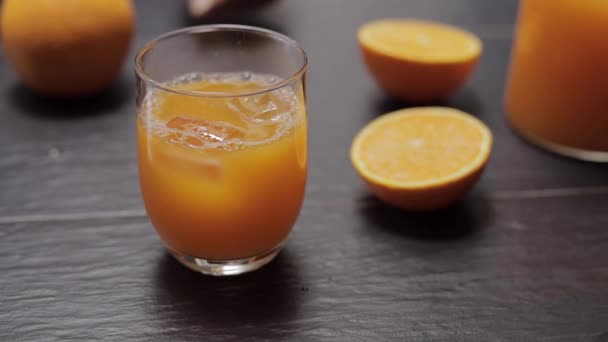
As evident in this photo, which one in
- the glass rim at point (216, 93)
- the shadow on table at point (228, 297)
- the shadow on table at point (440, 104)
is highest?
the glass rim at point (216, 93)

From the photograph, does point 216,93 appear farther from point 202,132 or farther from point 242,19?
point 242,19

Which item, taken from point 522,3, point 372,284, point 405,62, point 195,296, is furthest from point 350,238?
point 522,3

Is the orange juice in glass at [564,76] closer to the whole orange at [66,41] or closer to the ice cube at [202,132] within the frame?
the ice cube at [202,132]

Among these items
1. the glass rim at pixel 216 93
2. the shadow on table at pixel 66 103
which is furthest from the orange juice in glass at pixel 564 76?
the shadow on table at pixel 66 103

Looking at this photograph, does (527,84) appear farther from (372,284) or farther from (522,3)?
(372,284)

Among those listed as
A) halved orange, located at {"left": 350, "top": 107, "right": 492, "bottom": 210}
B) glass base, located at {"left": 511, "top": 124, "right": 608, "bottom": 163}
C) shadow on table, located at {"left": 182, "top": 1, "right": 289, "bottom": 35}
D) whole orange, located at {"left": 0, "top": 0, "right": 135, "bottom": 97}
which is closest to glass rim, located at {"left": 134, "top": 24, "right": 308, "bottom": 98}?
halved orange, located at {"left": 350, "top": 107, "right": 492, "bottom": 210}

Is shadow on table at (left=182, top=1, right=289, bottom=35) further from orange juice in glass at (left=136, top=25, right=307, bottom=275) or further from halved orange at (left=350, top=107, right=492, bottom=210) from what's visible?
orange juice in glass at (left=136, top=25, right=307, bottom=275)
